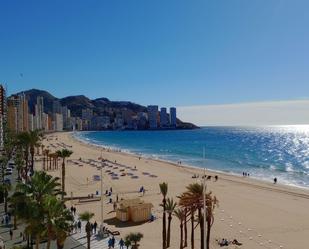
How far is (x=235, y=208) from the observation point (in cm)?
4025

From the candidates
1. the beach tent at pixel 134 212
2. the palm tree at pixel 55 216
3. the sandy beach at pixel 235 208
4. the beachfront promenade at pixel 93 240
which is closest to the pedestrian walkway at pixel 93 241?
the beachfront promenade at pixel 93 240

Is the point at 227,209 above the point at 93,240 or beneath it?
beneath

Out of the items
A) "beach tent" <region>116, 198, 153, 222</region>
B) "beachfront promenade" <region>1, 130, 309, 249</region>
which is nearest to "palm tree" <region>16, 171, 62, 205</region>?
"beachfront promenade" <region>1, 130, 309, 249</region>

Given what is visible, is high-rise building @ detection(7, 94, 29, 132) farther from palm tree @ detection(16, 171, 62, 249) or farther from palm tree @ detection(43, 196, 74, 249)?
palm tree @ detection(43, 196, 74, 249)

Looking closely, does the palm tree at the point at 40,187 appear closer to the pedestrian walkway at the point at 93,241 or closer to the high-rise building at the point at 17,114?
the pedestrian walkway at the point at 93,241

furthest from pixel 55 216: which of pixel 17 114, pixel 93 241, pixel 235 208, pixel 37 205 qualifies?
pixel 17 114

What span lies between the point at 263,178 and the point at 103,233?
44.6 meters

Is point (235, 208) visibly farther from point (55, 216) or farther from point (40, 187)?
point (55, 216)

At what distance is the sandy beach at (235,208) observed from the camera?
29623mm

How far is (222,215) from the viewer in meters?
37.0

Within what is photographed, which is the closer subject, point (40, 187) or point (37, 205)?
point (37, 205)

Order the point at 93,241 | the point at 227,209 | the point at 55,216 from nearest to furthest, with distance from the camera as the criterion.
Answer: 1. the point at 55,216
2. the point at 93,241
3. the point at 227,209

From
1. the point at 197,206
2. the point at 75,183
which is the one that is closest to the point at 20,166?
the point at 75,183

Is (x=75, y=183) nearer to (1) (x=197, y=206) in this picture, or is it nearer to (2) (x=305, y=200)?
(2) (x=305, y=200)
